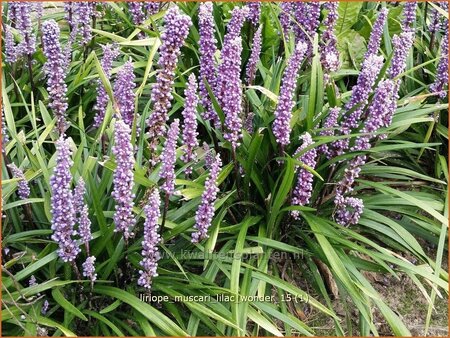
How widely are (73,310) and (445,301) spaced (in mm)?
3045

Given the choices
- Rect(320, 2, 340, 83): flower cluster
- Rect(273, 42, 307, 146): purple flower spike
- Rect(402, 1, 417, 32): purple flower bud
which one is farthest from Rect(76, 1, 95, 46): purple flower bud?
Rect(402, 1, 417, 32): purple flower bud

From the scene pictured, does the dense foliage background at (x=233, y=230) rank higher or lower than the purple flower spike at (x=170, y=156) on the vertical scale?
lower

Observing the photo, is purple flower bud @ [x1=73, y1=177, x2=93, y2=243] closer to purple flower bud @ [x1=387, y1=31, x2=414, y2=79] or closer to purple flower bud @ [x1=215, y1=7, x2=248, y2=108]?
purple flower bud @ [x1=215, y1=7, x2=248, y2=108]

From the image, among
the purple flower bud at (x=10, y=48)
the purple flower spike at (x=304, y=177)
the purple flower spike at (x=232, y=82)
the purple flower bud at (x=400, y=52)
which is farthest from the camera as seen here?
the purple flower bud at (x=10, y=48)

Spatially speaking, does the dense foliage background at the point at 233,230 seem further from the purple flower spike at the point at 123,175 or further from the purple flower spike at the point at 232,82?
the purple flower spike at the point at 232,82

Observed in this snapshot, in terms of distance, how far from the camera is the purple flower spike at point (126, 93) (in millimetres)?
4309

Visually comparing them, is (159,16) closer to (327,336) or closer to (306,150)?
(306,150)

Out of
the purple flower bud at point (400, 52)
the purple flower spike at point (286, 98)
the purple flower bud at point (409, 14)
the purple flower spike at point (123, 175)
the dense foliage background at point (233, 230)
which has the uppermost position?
the purple flower bud at point (409, 14)

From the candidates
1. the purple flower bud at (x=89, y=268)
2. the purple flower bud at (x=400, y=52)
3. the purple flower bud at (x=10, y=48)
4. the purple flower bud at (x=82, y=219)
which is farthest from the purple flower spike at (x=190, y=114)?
the purple flower bud at (x=10, y=48)

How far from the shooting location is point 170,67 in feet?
13.1

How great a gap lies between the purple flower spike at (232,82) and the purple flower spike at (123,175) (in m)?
0.81

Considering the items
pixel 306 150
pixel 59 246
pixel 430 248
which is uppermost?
pixel 306 150

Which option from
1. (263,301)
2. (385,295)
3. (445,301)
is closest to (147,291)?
(263,301)

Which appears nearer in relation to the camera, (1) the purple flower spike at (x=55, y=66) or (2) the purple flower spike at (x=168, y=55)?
(2) the purple flower spike at (x=168, y=55)
